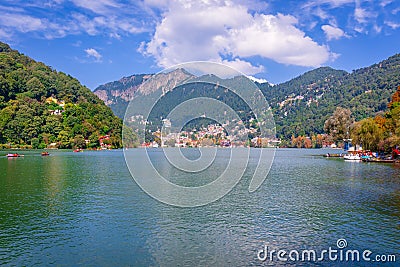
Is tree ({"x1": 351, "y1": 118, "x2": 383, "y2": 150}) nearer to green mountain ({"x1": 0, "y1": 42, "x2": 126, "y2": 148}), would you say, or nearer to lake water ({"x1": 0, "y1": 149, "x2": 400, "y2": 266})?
lake water ({"x1": 0, "y1": 149, "x2": 400, "y2": 266})

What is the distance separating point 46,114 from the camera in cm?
12331

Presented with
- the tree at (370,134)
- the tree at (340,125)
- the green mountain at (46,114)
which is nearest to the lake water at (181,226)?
the tree at (370,134)

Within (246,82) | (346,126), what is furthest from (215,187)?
(346,126)

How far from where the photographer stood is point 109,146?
128m

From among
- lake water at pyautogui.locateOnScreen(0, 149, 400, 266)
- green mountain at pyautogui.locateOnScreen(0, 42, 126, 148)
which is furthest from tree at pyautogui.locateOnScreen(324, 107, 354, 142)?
green mountain at pyautogui.locateOnScreen(0, 42, 126, 148)

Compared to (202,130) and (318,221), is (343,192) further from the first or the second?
(202,130)

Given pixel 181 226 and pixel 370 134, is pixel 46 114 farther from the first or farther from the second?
pixel 181 226

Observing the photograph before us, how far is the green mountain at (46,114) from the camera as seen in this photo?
113 metres

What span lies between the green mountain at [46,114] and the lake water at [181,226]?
304 ft

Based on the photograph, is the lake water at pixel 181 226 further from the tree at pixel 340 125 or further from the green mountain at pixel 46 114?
the green mountain at pixel 46 114

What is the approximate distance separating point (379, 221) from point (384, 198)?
7666mm

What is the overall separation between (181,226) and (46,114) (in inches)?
4655

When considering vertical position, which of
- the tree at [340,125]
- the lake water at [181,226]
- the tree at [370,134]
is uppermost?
the tree at [340,125]

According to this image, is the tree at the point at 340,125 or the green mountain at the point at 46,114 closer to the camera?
the tree at the point at 340,125
